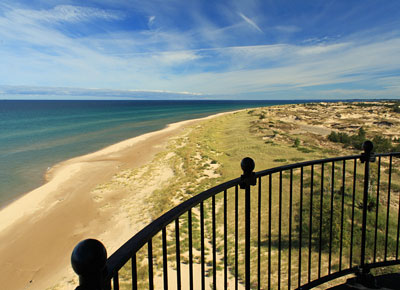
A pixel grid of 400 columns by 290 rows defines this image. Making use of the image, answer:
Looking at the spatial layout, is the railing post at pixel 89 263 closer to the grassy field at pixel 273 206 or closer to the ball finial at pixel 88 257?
the ball finial at pixel 88 257

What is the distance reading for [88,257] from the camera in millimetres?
828

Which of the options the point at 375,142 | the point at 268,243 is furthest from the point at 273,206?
the point at 375,142

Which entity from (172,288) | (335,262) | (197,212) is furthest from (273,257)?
(197,212)

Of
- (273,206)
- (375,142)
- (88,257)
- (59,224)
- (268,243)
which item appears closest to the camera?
(88,257)

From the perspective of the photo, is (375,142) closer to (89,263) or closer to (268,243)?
(268,243)

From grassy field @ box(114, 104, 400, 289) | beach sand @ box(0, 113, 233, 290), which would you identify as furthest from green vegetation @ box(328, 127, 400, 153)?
beach sand @ box(0, 113, 233, 290)

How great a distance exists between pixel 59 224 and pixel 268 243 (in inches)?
292

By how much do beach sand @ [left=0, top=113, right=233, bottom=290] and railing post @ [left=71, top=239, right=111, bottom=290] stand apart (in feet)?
20.0

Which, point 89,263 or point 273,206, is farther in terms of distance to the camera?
point 273,206

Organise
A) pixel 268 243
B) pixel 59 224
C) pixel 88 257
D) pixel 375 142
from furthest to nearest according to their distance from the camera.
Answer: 1. pixel 375 142
2. pixel 59 224
3. pixel 268 243
4. pixel 88 257

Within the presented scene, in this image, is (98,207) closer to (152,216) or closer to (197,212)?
(152,216)

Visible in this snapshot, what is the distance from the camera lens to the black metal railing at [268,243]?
157 centimetres

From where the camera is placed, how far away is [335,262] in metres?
5.08

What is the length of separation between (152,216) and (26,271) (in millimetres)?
3469
